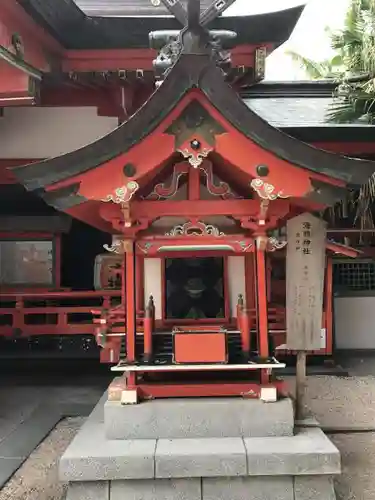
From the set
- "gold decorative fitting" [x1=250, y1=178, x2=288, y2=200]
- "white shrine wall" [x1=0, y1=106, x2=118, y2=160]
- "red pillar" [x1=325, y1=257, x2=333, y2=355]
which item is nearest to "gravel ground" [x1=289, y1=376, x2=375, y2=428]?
"red pillar" [x1=325, y1=257, x2=333, y2=355]

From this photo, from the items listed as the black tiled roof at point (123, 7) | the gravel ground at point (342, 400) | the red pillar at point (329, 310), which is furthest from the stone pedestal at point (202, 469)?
the black tiled roof at point (123, 7)

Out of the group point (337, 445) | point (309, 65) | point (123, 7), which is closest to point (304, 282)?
point (337, 445)

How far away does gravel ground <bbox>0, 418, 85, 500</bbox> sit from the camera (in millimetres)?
3969

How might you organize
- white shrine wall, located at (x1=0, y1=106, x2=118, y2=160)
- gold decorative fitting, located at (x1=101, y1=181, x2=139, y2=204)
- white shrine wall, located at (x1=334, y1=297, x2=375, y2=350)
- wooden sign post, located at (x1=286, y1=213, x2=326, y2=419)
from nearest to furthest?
gold decorative fitting, located at (x1=101, y1=181, x2=139, y2=204), wooden sign post, located at (x1=286, y1=213, x2=326, y2=419), white shrine wall, located at (x1=0, y1=106, x2=118, y2=160), white shrine wall, located at (x1=334, y1=297, x2=375, y2=350)

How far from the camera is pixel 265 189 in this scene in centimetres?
380

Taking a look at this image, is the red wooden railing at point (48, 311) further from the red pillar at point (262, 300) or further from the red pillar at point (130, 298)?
the red pillar at point (262, 300)

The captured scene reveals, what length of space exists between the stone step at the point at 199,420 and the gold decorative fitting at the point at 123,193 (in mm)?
1622

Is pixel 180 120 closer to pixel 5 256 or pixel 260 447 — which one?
pixel 260 447

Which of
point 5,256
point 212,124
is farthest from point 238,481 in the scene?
point 5,256

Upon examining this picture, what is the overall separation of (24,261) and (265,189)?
18.1 ft

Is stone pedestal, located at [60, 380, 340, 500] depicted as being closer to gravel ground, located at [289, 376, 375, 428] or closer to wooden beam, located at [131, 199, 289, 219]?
wooden beam, located at [131, 199, 289, 219]

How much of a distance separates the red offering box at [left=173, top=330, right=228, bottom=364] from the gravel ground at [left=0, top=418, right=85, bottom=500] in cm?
143

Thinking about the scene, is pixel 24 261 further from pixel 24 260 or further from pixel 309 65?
pixel 309 65

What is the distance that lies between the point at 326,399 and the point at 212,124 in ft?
13.4
